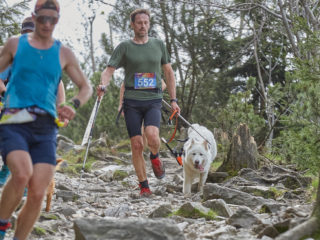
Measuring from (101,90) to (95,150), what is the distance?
8185 millimetres

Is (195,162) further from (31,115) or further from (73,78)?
(31,115)

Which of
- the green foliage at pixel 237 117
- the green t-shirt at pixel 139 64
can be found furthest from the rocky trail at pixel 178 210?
the green foliage at pixel 237 117

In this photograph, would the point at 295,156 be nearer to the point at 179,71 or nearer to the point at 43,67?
the point at 43,67

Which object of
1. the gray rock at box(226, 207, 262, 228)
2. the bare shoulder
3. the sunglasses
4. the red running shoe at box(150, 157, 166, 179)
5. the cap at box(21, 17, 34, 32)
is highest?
the cap at box(21, 17, 34, 32)

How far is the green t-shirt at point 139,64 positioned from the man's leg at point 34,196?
3.58 meters

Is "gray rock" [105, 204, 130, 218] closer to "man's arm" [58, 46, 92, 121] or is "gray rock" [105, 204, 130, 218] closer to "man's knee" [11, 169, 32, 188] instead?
"man's arm" [58, 46, 92, 121]

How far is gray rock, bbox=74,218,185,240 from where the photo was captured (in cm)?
368

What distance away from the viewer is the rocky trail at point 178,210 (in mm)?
3787

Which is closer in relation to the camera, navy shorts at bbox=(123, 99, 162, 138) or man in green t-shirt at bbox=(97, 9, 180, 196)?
man in green t-shirt at bbox=(97, 9, 180, 196)

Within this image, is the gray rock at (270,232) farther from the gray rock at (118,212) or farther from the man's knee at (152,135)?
the man's knee at (152,135)

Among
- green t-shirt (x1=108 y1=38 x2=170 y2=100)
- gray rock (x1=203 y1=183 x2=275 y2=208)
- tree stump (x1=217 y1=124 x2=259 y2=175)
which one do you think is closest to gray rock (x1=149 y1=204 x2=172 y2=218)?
gray rock (x1=203 y1=183 x2=275 y2=208)

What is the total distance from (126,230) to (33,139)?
3.29 ft

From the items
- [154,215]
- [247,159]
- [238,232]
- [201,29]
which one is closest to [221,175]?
[247,159]

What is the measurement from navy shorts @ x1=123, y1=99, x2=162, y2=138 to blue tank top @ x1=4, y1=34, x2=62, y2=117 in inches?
Result: 136
